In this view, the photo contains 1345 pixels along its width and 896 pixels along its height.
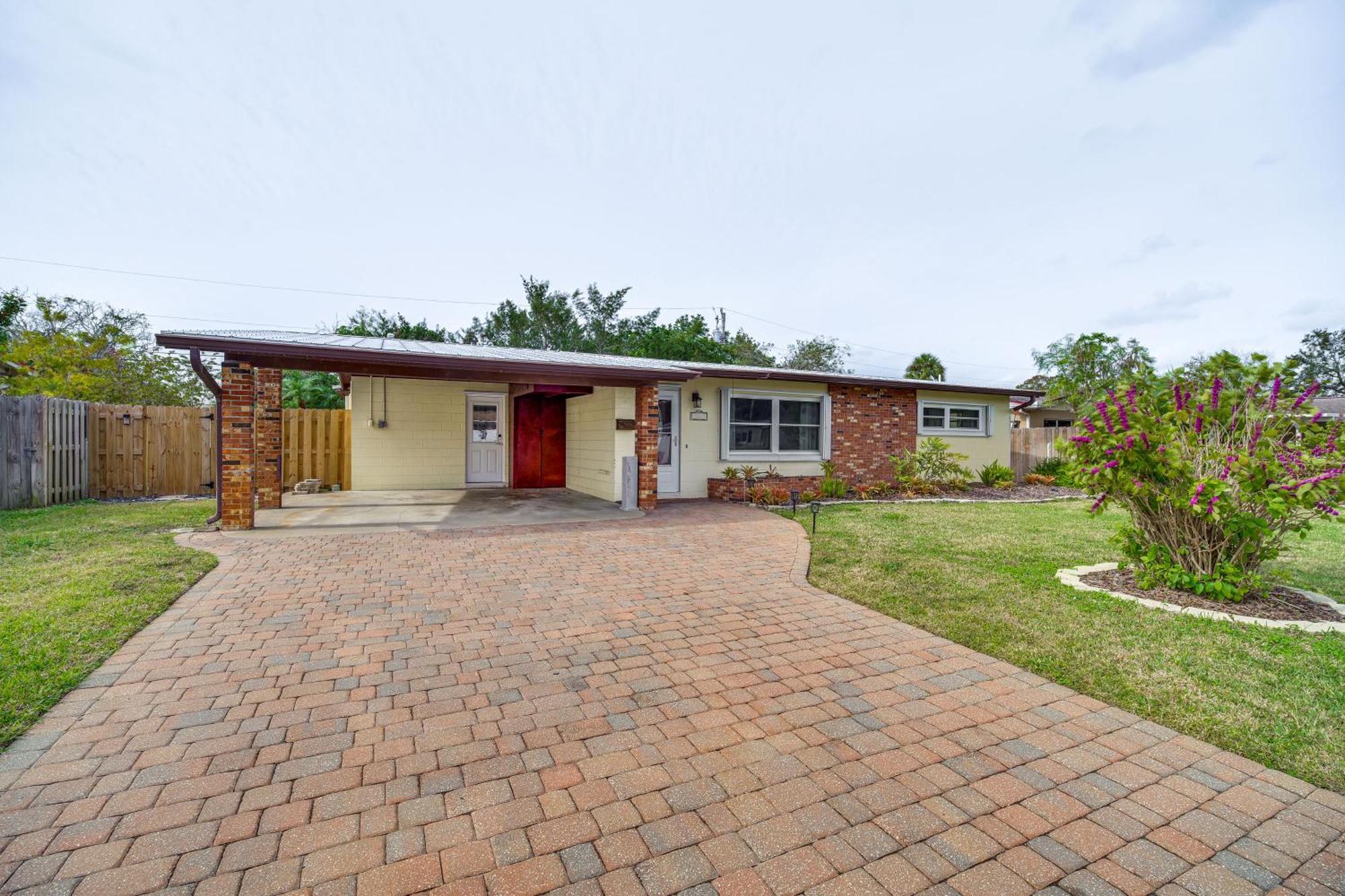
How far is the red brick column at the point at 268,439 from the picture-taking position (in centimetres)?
918

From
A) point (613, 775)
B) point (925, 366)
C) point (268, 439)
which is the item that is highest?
point (925, 366)

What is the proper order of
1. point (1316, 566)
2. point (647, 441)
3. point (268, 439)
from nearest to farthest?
point (1316, 566)
point (268, 439)
point (647, 441)

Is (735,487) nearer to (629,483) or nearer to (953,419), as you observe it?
(629,483)

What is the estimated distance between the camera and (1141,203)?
10328mm

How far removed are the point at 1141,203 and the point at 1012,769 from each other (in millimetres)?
11899

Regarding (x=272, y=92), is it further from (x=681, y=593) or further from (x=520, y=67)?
(x=681, y=593)

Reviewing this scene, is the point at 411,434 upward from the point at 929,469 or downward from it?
upward

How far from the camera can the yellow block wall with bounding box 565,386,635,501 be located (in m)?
10.4

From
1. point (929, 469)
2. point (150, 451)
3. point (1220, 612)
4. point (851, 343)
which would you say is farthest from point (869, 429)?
point (851, 343)

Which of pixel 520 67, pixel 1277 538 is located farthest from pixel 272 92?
pixel 1277 538

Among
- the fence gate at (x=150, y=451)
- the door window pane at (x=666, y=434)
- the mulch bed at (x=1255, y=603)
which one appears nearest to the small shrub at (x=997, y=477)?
the door window pane at (x=666, y=434)

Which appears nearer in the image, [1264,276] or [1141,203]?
[1141,203]

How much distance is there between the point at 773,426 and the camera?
1241cm

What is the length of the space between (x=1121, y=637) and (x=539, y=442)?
1137cm
